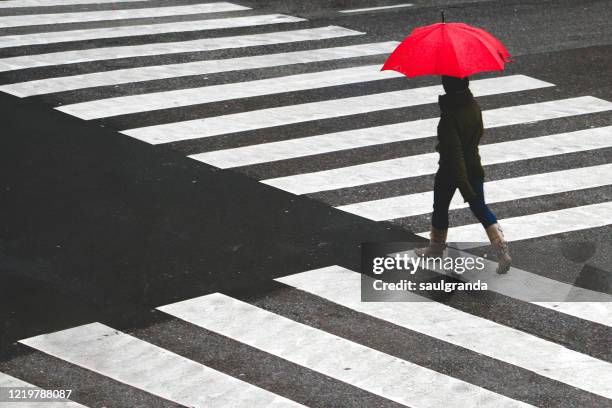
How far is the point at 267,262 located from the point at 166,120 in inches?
154

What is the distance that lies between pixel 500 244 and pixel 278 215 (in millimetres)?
2085

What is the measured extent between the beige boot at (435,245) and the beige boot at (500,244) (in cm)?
36

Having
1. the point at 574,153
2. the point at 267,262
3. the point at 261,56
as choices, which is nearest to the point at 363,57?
the point at 261,56

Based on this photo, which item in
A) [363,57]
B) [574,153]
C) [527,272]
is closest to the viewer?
[527,272]

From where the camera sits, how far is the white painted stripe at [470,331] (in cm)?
766

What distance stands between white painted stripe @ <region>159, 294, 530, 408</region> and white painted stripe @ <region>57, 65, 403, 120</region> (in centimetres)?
493

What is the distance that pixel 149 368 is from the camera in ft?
25.2

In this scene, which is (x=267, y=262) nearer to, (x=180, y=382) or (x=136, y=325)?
(x=136, y=325)

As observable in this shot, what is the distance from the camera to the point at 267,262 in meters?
9.32

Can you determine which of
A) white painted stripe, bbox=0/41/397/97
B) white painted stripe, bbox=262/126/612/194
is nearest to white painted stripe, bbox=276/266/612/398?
white painted stripe, bbox=262/126/612/194

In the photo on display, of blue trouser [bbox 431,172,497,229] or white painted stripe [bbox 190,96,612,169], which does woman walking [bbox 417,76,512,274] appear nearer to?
blue trouser [bbox 431,172,497,229]

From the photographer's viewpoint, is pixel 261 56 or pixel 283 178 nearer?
pixel 283 178

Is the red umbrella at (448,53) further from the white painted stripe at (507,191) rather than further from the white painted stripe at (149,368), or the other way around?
the white painted stripe at (149,368)

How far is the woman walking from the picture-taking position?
866cm
